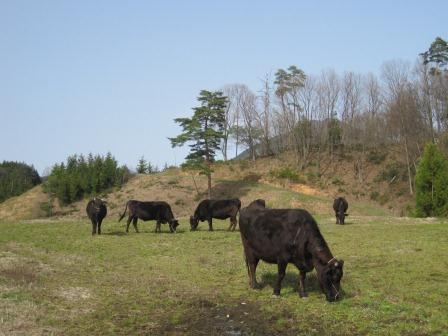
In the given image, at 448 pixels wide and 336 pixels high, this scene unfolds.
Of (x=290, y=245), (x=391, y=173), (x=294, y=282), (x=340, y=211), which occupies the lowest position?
(x=294, y=282)

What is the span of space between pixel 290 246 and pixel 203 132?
1423 inches

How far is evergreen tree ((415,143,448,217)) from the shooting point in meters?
34.1

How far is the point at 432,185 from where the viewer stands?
113ft

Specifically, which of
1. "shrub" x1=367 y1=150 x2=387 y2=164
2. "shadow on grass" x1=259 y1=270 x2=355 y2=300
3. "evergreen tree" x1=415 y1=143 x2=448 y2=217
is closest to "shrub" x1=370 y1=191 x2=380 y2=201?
"shrub" x1=367 y1=150 x2=387 y2=164

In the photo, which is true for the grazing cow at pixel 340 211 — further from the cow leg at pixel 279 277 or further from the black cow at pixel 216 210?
the cow leg at pixel 279 277

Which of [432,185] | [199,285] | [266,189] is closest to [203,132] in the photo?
[266,189]

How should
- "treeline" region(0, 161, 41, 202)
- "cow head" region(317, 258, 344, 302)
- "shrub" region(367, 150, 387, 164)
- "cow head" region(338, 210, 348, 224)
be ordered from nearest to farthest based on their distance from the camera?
"cow head" region(317, 258, 344, 302)
"cow head" region(338, 210, 348, 224)
"shrub" region(367, 150, 387, 164)
"treeline" region(0, 161, 41, 202)

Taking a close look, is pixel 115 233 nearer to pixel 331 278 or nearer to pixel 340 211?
pixel 340 211

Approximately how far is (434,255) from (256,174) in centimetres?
4312

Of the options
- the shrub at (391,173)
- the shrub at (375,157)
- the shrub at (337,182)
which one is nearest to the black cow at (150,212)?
the shrub at (337,182)

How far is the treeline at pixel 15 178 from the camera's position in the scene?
233ft

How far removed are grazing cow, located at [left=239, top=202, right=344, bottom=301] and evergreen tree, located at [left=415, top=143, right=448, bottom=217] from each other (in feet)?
82.5

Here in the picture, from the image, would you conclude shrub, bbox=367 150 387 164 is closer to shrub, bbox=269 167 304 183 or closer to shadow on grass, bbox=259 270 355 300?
shrub, bbox=269 167 304 183

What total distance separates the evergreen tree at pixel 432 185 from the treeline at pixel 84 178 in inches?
1258
